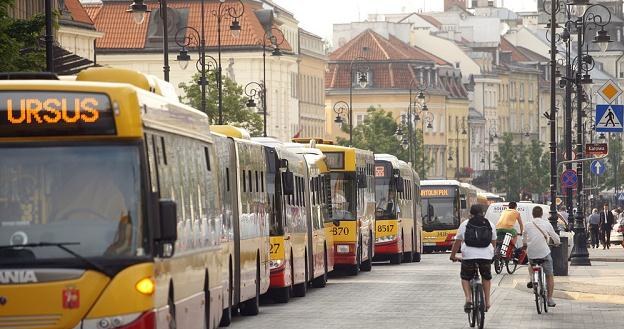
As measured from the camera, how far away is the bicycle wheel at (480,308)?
2573cm

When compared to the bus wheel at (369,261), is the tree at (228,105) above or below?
above

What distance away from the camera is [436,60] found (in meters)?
187

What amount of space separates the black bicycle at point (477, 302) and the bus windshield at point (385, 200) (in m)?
27.7

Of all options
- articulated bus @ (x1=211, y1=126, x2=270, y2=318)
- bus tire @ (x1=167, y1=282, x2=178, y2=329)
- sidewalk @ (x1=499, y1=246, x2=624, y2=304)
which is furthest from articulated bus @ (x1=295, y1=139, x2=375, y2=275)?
bus tire @ (x1=167, y1=282, x2=178, y2=329)

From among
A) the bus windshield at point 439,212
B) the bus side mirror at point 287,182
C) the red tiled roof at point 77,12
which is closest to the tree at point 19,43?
the bus side mirror at point 287,182

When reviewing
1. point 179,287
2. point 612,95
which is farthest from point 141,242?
point 612,95

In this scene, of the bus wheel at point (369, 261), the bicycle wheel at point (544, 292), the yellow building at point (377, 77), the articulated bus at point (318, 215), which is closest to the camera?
the bicycle wheel at point (544, 292)

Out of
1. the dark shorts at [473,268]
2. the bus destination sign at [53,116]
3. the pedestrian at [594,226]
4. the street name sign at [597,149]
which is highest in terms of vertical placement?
the bus destination sign at [53,116]

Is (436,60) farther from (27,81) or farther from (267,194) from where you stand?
(27,81)

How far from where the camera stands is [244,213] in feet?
95.5

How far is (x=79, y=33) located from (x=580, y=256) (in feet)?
144

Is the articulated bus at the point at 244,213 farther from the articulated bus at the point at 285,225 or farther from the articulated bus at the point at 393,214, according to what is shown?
the articulated bus at the point at 393,214

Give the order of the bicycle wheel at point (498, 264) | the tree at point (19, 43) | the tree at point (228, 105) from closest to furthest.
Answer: the tree at point (19, 43)
the bicycle wheel at point (498, 264)
the tree at point (228, 105)

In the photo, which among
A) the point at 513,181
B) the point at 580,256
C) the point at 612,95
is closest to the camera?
the point at 612,95
